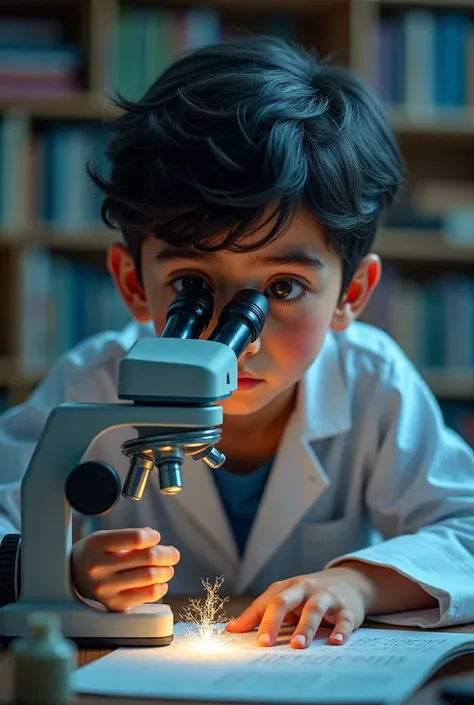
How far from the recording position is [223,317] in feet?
3.23

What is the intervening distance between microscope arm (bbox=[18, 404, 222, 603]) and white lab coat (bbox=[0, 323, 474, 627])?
0.37 meters

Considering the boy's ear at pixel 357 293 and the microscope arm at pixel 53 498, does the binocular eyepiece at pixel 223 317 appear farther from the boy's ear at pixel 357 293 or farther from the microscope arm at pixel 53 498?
the boy's ear at pixel 357 293

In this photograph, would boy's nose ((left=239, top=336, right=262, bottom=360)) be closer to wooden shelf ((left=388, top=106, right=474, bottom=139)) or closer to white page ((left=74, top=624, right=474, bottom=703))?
white page ((left=74, top=624, right=474, bottom=703))

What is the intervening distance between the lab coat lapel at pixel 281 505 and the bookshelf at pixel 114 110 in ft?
5.45

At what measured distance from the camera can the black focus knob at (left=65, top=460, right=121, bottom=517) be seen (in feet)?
2.88

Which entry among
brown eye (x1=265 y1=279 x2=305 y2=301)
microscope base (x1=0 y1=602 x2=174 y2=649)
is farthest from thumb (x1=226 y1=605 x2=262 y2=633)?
brown eye (x1=265 y1=279 x2=305 y2=301)

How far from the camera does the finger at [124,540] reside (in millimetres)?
976

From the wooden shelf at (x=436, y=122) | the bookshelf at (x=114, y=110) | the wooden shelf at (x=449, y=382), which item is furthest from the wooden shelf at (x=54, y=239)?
the wooden shelf at (x=449, y=382)

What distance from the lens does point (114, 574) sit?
98cm

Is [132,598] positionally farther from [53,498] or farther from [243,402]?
[243,402]

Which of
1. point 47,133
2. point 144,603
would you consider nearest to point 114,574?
point 144,603

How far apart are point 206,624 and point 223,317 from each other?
313 millimetres

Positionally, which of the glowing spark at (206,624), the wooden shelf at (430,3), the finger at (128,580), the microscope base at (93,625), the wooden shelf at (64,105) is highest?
the wooden shelf at (430,3)

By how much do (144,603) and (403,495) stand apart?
0.48 meters
